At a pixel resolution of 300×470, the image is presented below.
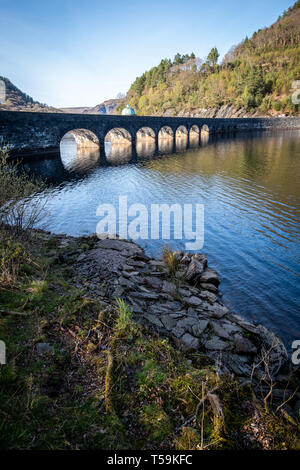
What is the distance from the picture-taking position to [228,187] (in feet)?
73.8

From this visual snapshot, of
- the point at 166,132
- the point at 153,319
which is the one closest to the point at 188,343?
the point at 153,319

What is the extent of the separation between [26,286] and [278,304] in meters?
8.01

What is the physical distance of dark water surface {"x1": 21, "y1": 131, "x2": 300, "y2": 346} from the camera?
888 cm

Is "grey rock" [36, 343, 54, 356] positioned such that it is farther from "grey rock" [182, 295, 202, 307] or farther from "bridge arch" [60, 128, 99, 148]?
"bridge arch" [60, 128, 99, 148]

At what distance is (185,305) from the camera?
7738 mm

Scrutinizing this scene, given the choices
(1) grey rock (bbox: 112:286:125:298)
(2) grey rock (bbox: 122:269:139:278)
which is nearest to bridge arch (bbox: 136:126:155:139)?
(2) grey rock (bbox: 122:269:139:278)

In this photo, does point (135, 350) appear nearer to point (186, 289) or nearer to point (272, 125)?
point (186, 289)

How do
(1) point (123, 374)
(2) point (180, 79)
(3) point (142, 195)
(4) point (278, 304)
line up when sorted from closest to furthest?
(1) point (123, 374) < (4) point (278, 304) < (3) point (142, 195) < (2) point (180, 79)

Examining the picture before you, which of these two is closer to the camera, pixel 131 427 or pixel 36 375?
pixel 131 427

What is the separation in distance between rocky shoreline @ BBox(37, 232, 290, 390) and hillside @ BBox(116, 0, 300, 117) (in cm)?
11044

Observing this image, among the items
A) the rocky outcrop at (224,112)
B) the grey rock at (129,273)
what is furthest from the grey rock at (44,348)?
the rocky outcrop at (224,112)

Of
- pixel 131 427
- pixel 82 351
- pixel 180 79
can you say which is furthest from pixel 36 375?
pixel 180 79

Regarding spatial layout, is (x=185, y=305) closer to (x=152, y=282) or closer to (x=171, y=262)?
(x=152, y=282)

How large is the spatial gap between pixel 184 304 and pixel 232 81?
132050mm
